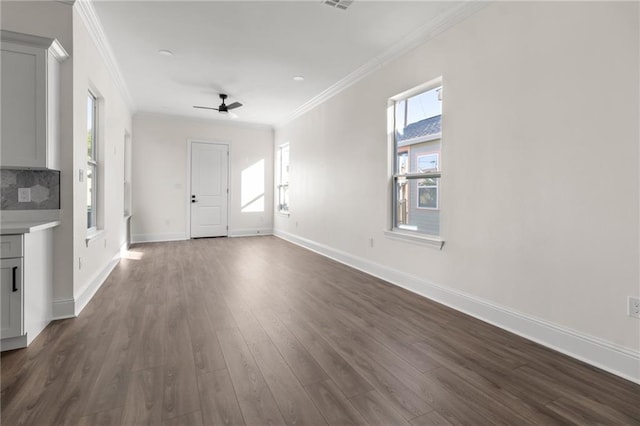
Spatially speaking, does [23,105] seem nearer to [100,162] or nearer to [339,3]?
[100,162]

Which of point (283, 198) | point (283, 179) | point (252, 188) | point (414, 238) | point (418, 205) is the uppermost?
point (283, 179)

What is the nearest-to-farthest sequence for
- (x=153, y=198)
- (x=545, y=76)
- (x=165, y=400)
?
(x=165, y=400)
(x=545, y=76)
(x=153, y=198)

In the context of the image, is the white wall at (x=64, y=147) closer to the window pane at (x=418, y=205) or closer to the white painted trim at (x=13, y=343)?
the white painted trim at (x=13, y=343)

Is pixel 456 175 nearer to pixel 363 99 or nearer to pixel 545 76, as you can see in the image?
pixel 545 76

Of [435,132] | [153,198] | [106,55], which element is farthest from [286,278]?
[153,198]

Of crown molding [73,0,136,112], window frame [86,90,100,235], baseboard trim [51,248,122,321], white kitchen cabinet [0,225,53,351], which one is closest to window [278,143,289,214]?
crown molding [73,0,136,112]

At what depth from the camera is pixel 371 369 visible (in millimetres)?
1947

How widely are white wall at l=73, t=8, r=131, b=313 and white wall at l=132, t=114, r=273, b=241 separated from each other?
1.42 meters

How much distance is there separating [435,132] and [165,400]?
3.21 metres

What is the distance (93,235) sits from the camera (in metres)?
3.35

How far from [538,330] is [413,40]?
3.00 metres

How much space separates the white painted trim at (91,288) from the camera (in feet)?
9.24

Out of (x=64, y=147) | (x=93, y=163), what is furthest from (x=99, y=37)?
(x=64, y=147)

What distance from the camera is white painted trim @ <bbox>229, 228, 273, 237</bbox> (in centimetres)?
771
